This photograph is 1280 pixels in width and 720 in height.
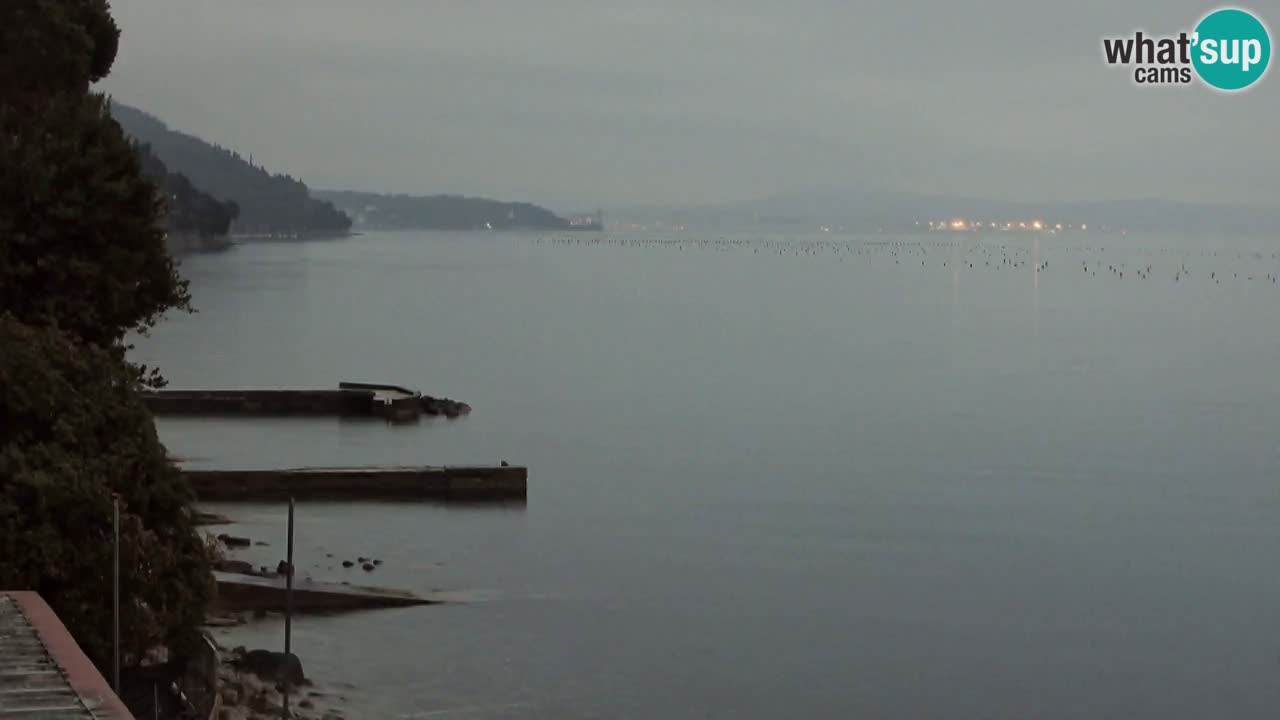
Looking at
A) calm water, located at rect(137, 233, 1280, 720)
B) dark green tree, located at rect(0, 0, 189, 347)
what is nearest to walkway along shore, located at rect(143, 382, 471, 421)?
calm water, located at rect(137, 233, 1280, 720)

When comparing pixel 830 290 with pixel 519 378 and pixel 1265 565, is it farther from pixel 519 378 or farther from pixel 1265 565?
pixel 1265 565

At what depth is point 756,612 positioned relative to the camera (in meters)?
30.7

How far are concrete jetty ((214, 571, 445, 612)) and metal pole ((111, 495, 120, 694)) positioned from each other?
10948mm

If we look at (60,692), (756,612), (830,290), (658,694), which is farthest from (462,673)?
(830,290)

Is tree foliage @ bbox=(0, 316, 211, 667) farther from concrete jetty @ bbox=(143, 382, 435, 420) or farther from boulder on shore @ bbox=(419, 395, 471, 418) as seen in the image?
boulder on shore @ bbox=(419, 395, 471, 418)

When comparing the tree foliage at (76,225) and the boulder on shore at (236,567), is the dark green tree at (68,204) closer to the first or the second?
the tree foliage at (76,225)

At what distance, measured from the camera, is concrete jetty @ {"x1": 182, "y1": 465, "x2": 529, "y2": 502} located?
3809 centimetres

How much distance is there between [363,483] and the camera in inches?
1566

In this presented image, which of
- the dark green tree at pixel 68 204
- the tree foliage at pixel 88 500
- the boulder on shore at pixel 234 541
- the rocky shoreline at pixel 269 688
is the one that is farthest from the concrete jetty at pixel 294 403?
the tree foliage at pixel 88 500

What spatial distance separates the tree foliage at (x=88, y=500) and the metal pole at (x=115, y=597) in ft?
0.35

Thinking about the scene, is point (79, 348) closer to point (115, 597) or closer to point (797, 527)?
point (115, 597)

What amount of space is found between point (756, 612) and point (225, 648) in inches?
402

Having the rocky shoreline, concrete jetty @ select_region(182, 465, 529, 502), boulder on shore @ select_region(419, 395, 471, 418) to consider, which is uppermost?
boulder on shore @ select_region(419, 395, 471, 418)

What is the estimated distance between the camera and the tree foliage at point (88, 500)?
48.4ft
